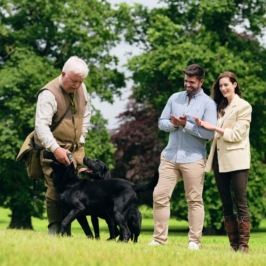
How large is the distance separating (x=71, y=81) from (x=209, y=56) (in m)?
23.7

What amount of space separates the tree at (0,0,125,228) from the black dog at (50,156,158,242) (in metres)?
21.4

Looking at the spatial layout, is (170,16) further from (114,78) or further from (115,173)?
(115,173)

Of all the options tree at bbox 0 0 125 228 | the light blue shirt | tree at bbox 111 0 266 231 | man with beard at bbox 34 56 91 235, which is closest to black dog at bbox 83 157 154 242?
man with beard at bbox 34 56 91 235

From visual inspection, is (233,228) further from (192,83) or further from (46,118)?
(46,118)

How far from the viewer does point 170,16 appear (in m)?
36.0

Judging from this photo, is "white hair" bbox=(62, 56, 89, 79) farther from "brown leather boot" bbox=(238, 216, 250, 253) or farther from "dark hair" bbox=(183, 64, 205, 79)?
"brown leather boot" bbox=(238, 216, 250, 253)

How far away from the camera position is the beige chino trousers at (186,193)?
10.1 metres

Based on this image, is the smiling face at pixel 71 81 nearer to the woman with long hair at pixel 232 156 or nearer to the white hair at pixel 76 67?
the white hair at pixel 76 67

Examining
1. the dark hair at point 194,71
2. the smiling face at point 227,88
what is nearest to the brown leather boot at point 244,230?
the smiling face at point 227,88

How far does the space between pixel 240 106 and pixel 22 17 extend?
2578 centimetres

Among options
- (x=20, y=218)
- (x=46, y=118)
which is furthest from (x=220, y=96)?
(x=20, y=218)

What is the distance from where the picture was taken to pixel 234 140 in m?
10.0

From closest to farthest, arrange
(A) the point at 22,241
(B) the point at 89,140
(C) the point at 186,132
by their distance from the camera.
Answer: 1. (A) the point at 22,241
2. (C) the point at 186,132
3. (B) the point at 89,140

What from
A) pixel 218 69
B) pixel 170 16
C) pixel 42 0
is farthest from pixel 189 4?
pixel 42 0
